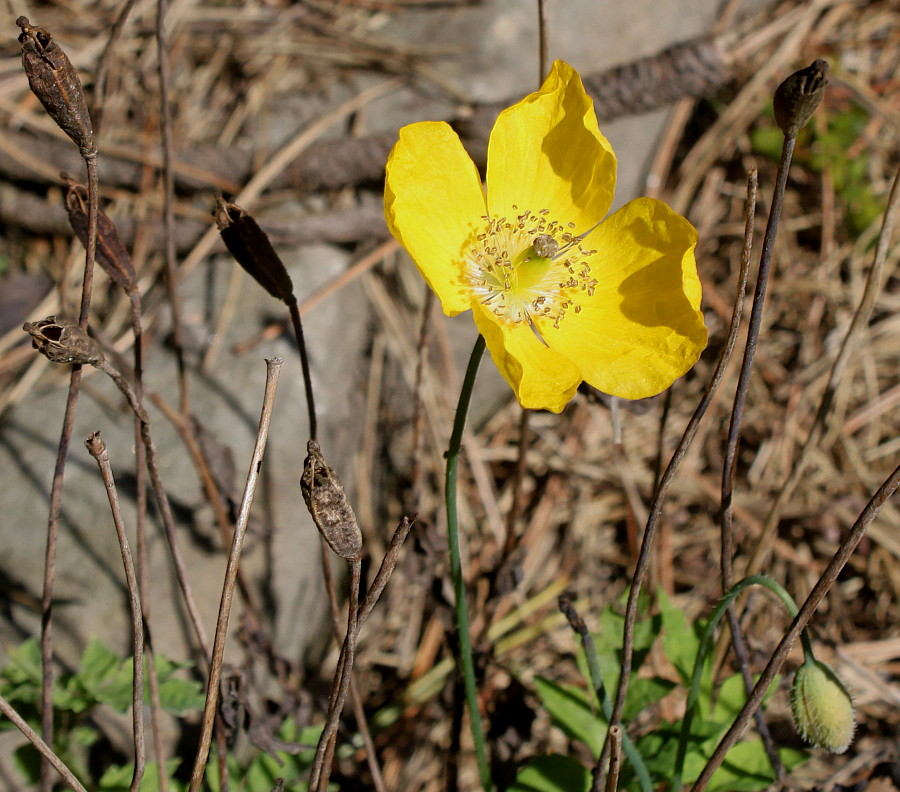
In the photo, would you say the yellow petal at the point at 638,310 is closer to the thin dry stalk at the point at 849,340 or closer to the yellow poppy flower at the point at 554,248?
the yellow poppy flower at the point at 554,248

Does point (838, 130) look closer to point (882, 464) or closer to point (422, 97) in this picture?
point (882, 464)

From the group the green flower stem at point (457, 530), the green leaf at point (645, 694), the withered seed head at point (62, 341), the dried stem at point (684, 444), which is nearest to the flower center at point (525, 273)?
the green flower stem at point (457, 530)

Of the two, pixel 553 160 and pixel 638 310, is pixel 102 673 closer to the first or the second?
pixel 638 310

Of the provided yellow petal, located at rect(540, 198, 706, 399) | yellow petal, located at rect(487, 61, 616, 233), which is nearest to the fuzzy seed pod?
yellow petal, located at rect(540, 198, 706, 399)

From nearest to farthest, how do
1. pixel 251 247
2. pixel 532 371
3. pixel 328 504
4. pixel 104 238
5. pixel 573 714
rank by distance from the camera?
pixel 328 504 → pixel 251 247 → pixel 104 238 → pixel 532 371 → pixel 573 714

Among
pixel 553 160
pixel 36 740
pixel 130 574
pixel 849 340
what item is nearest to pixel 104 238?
pixel 130 574
